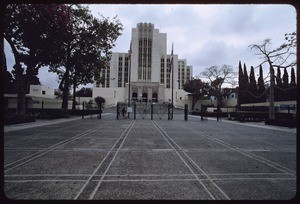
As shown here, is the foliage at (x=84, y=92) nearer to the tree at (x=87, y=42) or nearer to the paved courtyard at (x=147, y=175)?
the tree at (x=87, y=42)

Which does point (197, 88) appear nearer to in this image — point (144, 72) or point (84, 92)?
point (144, 72)

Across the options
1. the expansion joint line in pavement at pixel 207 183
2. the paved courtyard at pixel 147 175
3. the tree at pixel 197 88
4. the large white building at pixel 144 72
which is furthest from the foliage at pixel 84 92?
the expansion joint line in pavement at pixel 207 183

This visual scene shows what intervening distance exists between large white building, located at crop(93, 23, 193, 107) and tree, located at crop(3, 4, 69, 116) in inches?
2155

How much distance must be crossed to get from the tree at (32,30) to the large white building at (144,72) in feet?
180

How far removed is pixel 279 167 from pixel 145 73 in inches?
3126

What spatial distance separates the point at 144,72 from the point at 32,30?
6858cm

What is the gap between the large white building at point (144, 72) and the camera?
77.6m

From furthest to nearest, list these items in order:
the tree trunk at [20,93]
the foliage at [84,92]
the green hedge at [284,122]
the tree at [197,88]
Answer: the foliage at [84,92] → the tree at [197,88] → the tree trunk at [20,93] → the green hedge at [284,122]

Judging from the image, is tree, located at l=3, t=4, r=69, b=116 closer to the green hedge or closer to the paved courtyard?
the paved courtyard

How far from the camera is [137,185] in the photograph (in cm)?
397

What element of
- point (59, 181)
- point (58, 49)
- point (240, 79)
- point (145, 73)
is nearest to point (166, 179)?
point (59, 181)

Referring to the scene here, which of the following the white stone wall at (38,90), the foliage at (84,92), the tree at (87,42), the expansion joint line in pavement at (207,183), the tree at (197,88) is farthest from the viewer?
the foliage at (84,92)
